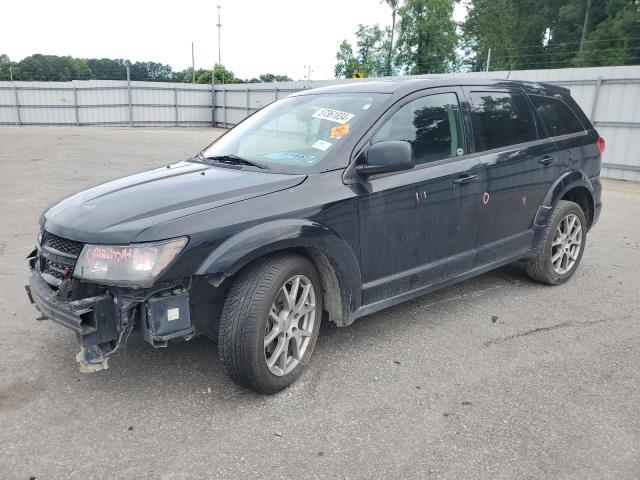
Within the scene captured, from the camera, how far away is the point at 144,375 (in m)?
3.29

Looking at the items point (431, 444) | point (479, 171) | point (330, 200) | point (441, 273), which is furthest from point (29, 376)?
point (479, 171)

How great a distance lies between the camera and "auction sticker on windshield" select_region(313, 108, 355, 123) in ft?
11.8

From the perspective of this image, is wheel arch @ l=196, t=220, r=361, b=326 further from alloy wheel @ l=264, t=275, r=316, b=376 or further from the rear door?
the rear door

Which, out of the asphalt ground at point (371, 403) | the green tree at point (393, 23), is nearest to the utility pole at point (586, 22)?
the green tree at point (393, 23)

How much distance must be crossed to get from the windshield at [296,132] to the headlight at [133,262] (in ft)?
3.28

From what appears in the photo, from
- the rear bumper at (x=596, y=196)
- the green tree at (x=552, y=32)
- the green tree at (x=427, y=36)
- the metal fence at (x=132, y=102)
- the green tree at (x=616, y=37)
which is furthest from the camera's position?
the green tree at (x=427, y=36)

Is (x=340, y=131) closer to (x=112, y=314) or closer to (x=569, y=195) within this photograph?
(x=112, y=314)

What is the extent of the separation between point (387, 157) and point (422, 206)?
581 mm

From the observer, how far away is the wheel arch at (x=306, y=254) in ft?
9.12

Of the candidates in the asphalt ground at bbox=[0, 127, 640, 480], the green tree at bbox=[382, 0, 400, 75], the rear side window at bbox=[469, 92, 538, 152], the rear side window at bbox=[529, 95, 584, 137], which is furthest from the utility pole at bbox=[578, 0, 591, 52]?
the asphalt ground at bbox=[0, 127, 640, 480]

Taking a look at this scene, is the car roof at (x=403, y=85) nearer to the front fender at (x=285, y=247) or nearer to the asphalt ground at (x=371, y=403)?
the front fender at (x=285, y=247)

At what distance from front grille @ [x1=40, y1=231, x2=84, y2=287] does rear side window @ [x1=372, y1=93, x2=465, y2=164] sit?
1.88 m

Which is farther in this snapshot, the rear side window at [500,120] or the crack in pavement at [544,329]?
the rear side window at [500,120]

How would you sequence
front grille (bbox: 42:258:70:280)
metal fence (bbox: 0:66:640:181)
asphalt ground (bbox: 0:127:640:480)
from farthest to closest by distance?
metal fence (bbox: 0:66:640:181), front grille (bbox: 42:258:70:280), asphalt ground (bbox: 0:127:640:480)
